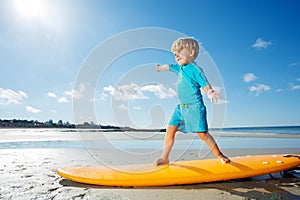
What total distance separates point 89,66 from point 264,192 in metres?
3.33

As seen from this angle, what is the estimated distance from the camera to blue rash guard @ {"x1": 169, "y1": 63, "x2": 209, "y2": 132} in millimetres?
2953

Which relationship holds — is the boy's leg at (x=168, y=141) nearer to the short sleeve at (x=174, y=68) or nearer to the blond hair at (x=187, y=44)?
the short sleeve at (x=174, y=68)

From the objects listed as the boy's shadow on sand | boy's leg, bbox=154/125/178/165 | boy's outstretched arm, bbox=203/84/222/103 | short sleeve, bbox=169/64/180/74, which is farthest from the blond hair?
the boy's shadow on sand

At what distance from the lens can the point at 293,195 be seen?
2371 millimetres

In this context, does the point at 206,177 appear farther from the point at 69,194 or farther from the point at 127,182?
the point at 69,194

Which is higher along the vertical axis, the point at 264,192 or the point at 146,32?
the point at 146,32

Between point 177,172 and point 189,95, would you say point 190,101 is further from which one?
point 177,172

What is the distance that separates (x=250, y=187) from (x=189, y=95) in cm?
129

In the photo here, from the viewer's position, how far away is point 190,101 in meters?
3.05

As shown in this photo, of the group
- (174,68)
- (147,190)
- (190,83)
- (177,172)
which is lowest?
(147,190)

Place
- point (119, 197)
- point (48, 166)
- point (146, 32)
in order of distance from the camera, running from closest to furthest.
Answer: point (119, 197)
point (48, 166)
point (146, 32)

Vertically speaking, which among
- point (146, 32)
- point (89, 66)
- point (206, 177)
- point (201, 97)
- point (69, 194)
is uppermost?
point (146, 32)

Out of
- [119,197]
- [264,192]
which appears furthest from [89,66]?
[264,192]

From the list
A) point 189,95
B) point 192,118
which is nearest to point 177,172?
point 192,118
